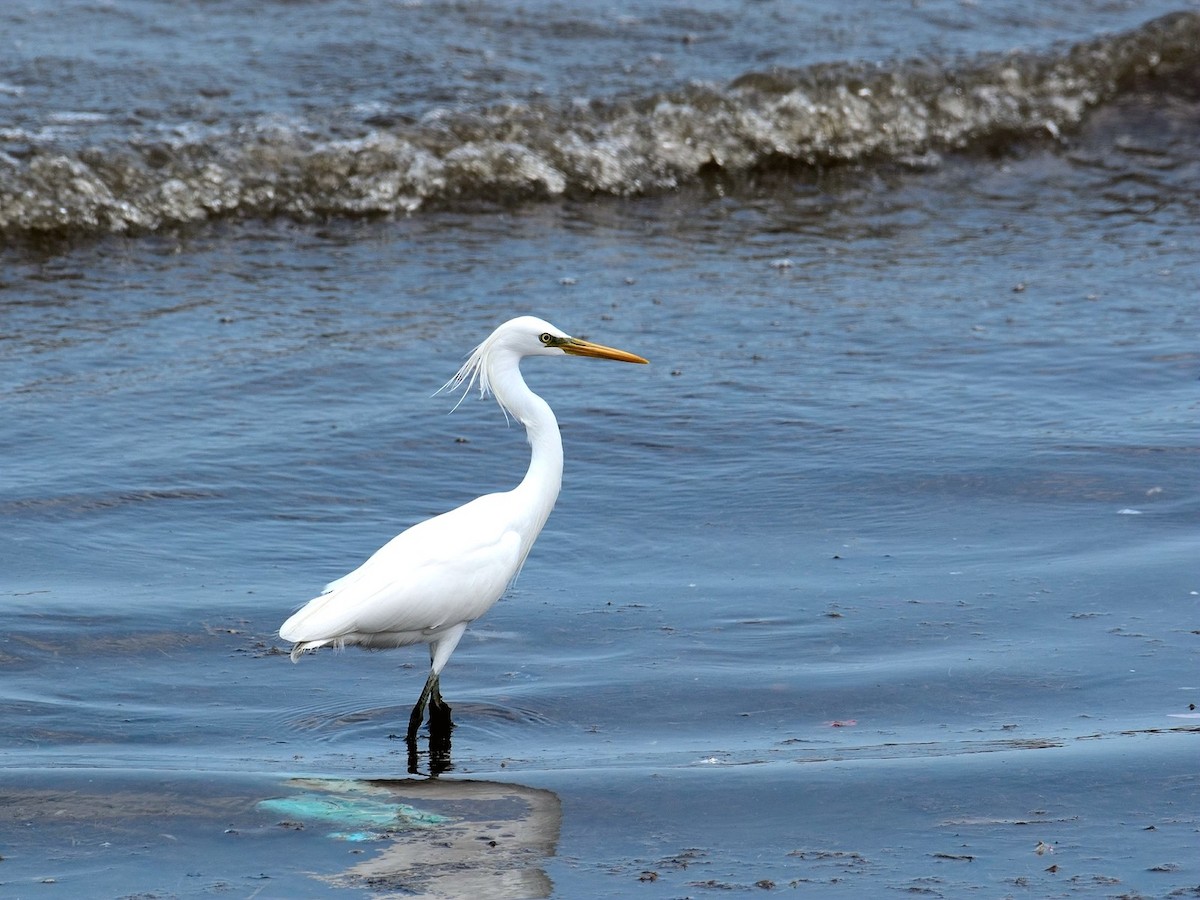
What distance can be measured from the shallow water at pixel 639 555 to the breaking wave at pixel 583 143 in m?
0.44

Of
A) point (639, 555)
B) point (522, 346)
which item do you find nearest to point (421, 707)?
point (522, 346)

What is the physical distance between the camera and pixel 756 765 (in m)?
4.22

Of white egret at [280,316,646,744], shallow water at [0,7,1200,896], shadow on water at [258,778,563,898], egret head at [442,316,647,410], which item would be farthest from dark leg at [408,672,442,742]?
egret head at [442,316,647,410]

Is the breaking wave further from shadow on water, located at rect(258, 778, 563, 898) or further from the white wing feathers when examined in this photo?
shadow on water, located at rect(258, 778, 563, 898)

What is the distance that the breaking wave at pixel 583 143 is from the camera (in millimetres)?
10172

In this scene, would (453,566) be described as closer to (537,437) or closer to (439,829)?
(537,437)

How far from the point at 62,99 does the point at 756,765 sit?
8.88m

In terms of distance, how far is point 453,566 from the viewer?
4746 mm

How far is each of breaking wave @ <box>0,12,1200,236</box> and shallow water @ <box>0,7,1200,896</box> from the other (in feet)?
1.43

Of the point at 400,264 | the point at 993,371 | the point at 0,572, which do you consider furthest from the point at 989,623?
the point at 400,264

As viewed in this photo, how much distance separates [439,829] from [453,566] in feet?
3.39

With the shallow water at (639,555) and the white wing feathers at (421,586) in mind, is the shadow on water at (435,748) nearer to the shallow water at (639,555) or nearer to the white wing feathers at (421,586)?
the shallow water at (639,555)

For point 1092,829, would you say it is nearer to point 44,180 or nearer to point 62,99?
point 44,180

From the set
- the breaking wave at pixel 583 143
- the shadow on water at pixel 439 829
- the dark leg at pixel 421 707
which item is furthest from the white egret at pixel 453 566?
the breaking wave at pixel 583 143
